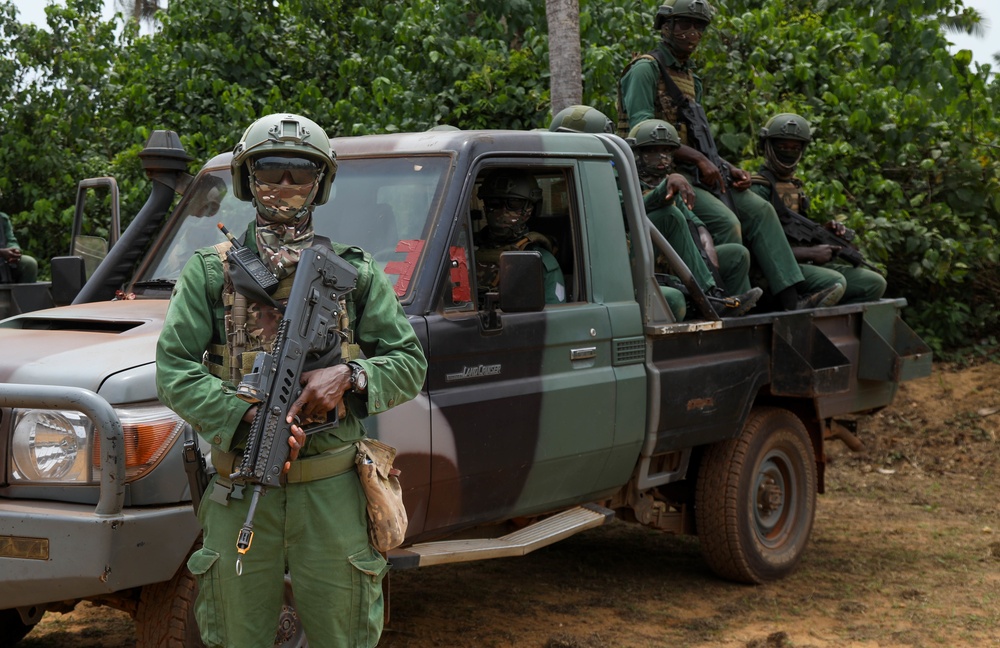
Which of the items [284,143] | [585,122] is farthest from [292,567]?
[585,122]

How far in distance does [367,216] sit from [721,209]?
8.18ft

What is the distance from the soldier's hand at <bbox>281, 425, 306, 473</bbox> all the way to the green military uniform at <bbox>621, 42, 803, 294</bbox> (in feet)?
12.8

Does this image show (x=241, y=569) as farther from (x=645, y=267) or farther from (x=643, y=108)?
(x=643, y=108)

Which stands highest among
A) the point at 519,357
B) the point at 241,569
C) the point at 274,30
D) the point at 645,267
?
the point at 274,30

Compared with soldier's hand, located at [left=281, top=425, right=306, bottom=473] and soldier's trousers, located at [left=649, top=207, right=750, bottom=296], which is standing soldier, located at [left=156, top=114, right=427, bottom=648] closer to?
soldier's hand, located at [left=281, top=425, right=306, bottom=473]

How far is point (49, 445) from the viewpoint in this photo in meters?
3.69

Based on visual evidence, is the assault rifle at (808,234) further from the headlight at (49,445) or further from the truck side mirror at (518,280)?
the headlight at (49,445)

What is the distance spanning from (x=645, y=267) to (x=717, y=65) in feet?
16.8

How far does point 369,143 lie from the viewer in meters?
4.85

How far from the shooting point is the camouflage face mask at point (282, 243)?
317 cm

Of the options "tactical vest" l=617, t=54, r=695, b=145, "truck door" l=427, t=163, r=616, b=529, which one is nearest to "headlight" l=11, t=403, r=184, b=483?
"truck door" l=427, t=163, r=616, b=529

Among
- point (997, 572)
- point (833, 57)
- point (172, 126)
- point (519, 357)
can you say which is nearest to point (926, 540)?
point (997, 572)

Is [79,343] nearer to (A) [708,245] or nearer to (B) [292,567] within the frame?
(B) [292,567]

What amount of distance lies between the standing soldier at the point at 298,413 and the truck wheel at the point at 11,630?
2.26 metres
